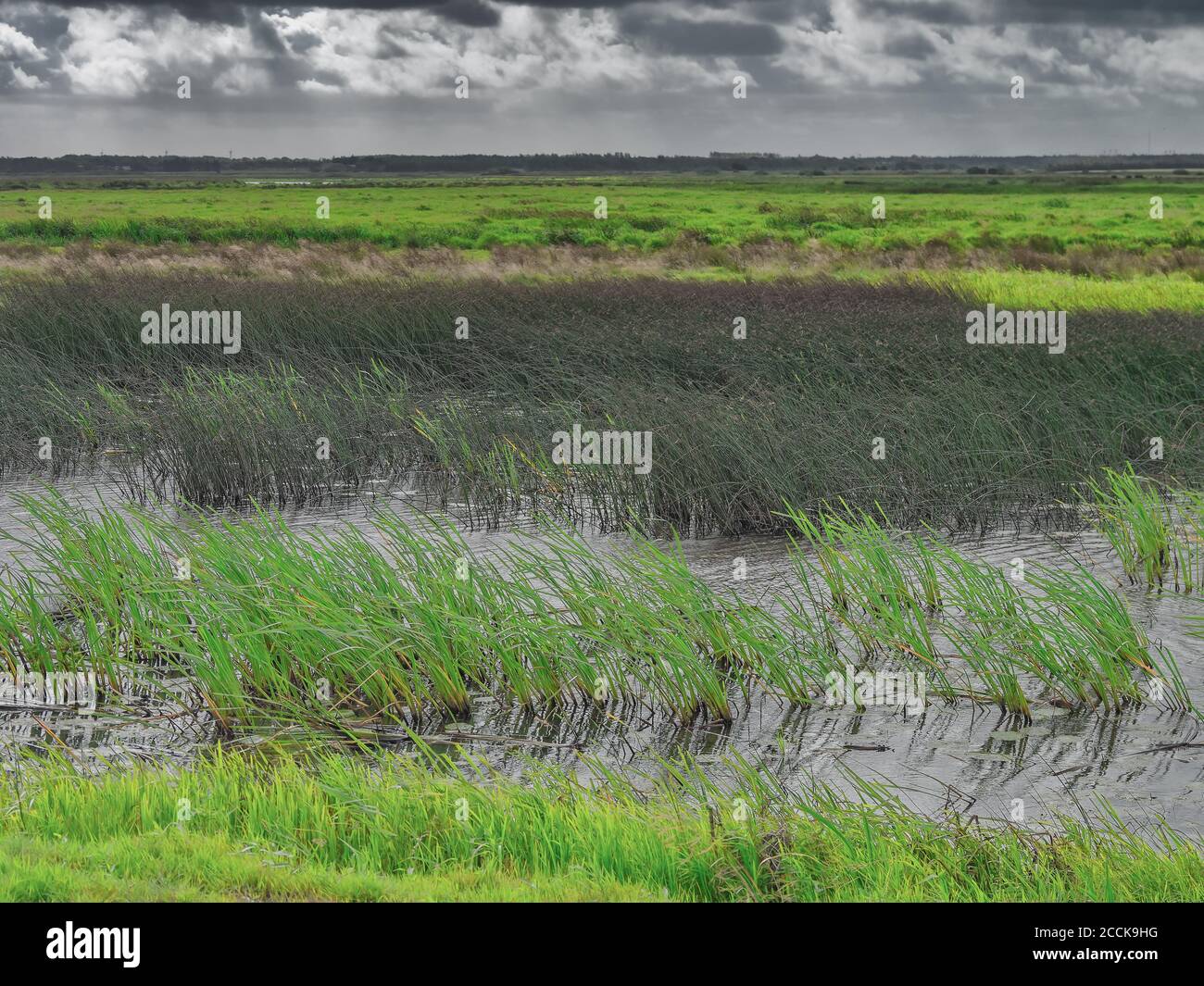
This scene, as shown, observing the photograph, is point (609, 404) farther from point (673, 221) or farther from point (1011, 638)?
point (673, 221)

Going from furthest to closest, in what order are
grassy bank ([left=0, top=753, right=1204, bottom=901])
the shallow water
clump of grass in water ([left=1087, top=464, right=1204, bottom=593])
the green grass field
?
the green grass field, clump of grass in water ([left=1087, top=464, right=1204, bottom=593]), the shallow water, grassy bank ([left=0, top=753, right=1204, bottom=901])

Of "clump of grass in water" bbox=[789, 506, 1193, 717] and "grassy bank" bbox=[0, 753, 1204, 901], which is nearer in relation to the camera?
"grassy bank" bbox=[0, 753, 1204, 901]

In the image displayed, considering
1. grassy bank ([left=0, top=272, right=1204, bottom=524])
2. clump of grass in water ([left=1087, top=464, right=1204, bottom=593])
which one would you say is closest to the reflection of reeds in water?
clump of grass in water ([left=1087, top=464, right=1204, bottom=593])

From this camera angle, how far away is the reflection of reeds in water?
675 cm

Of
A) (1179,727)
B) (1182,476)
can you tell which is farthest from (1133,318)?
(1179,727)

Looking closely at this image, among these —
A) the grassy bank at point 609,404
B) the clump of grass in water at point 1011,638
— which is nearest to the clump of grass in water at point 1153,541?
the clump of grass in water at point 1011,638

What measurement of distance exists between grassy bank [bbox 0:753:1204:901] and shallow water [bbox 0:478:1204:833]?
0.57 metres

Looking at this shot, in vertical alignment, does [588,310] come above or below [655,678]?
above

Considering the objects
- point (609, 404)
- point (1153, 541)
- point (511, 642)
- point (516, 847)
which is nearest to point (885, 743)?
point (511, 642)

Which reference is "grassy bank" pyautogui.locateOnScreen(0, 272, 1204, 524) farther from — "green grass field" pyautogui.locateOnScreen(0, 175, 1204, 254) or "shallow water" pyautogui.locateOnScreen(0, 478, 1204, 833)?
"green grass field" pyautogui.locateOnScreen(0, 175, 1204, 254)

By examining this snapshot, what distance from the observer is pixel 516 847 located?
466 centimetres
